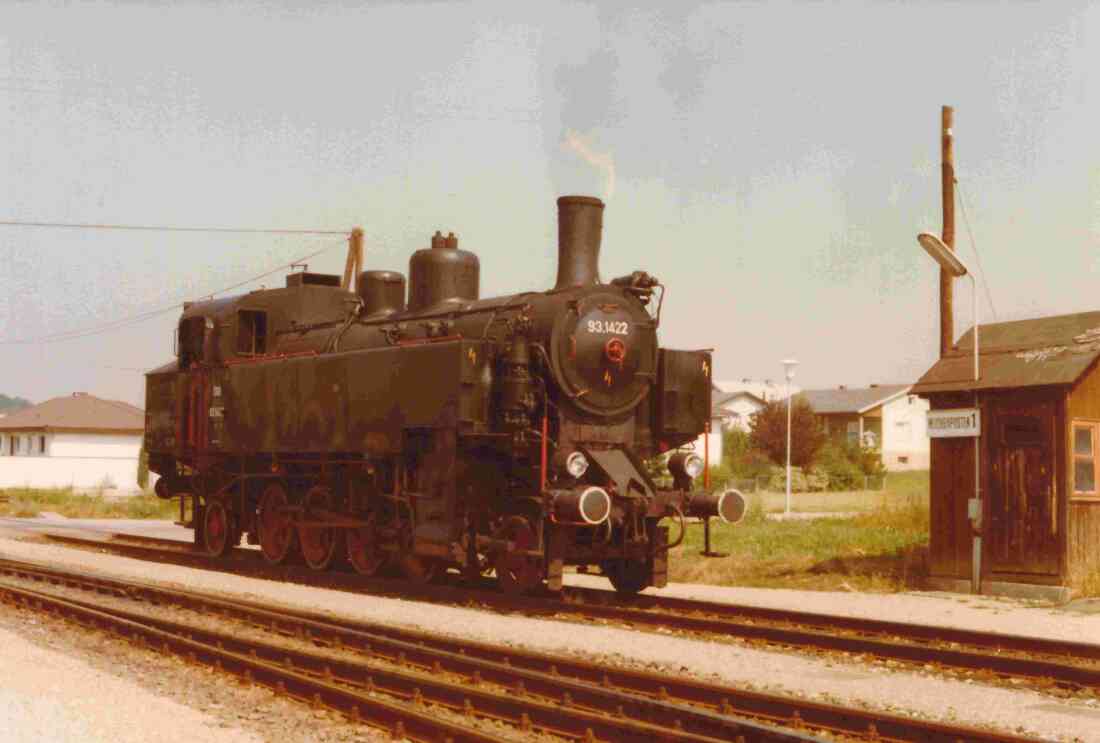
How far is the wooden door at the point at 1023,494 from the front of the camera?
1594 centimetres

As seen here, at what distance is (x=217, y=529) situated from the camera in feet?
69.8

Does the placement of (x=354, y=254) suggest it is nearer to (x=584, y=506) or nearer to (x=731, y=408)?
(x=584, y=506)

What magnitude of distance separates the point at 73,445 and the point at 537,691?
2470 inches

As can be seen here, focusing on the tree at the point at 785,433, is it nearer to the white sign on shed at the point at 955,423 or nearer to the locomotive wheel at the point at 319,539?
the white sign on shed at the point at 955,423

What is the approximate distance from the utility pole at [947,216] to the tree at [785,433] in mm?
38943

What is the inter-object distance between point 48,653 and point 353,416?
6359mm

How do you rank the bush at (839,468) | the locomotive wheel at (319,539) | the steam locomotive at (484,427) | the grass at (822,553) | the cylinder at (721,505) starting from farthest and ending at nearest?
1. the bush at (839,468)
2. the grass at (822,553)
3. the locomotive wheel at (319,539)
4. the cylinder at (721,505)
5. the steam locomotive at (484,427)

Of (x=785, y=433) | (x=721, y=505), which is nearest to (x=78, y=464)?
(x=785, y=433)

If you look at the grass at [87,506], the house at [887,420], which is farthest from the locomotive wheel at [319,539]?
the house at [887,420]

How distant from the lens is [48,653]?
10.9 metres

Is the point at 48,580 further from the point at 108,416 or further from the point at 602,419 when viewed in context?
the point at 108,416

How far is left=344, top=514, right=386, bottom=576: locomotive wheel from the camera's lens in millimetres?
16953

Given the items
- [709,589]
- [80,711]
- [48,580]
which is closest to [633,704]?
[80,711]

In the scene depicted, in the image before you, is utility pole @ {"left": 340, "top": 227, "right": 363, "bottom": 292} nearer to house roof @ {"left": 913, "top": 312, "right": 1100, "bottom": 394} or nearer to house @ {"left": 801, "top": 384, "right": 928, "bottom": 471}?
house roof @ {"left": 913, "top": 312, "right": 1100, "bottom": 394}
